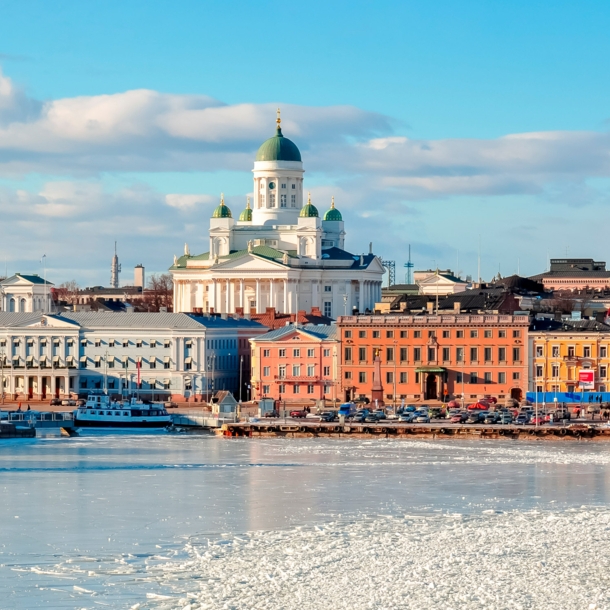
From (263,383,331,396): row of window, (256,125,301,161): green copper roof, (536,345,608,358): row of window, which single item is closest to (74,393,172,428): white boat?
(263,383,331,396): row of window

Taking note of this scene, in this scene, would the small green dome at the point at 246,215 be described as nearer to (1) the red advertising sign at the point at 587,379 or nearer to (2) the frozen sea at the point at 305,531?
(1) the red advertising sign at the point at 587,379

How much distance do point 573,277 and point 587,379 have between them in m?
95.3

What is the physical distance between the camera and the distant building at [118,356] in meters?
96.3

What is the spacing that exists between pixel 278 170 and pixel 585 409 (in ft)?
180

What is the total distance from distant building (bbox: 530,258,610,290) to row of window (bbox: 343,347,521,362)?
87.8 meters

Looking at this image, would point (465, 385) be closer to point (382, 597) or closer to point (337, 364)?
point (337, 364)

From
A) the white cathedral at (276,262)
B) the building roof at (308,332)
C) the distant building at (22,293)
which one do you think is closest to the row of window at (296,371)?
the building roof at (308,332)

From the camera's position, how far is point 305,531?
4078 cm

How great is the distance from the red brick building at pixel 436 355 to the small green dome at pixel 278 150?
1731 inches

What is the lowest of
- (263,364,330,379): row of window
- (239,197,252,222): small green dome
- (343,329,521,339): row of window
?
(263,364,330,379): row of window

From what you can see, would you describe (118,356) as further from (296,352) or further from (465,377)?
(465,377)

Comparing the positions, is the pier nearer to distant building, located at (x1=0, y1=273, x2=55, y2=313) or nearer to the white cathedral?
the white cathedral

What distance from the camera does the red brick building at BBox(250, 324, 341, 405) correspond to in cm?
9150

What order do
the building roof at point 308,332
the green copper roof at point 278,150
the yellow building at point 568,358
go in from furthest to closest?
the green copper roof at point 278,150, the building roof at point 308,332, the yellow building at point 568,358
